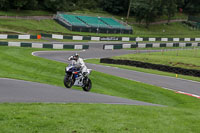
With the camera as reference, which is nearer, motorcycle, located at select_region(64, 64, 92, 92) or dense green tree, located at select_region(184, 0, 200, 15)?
motorcycle, located at select_region(64, 64, 92, 92)

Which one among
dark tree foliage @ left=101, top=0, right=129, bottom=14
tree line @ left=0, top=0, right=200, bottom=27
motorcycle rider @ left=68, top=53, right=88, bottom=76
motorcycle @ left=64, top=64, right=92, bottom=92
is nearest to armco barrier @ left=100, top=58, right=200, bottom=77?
motorcycle @ left=64, top=64, right=92, bottom=92

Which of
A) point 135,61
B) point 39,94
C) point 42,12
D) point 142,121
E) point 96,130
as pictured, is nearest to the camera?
point 96,130

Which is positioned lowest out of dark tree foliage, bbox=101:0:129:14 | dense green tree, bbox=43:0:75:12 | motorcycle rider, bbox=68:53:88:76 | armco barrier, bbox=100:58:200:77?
armco barrier, bbox=100:58:200:77

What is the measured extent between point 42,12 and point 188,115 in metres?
69.0

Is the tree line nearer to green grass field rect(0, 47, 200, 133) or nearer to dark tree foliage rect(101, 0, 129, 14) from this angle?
dark tree foliage rect(101, 0, 129, 14)

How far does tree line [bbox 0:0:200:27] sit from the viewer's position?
74.2 m

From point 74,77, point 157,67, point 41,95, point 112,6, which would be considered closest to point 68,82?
point 74,77

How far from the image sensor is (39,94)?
1433cm

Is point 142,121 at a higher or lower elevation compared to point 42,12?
lower

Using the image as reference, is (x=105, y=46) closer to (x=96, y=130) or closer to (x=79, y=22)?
(x=79, y=22)

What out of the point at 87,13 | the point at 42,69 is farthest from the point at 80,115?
the point at 87,13

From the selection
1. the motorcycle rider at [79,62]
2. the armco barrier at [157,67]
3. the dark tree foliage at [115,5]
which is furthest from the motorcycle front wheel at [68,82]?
the dark tree foliage at [115,5]

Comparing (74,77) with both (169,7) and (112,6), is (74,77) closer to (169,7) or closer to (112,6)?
(169,7)

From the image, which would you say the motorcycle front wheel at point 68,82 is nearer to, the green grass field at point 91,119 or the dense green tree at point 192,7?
the green grass field at point 91,119
